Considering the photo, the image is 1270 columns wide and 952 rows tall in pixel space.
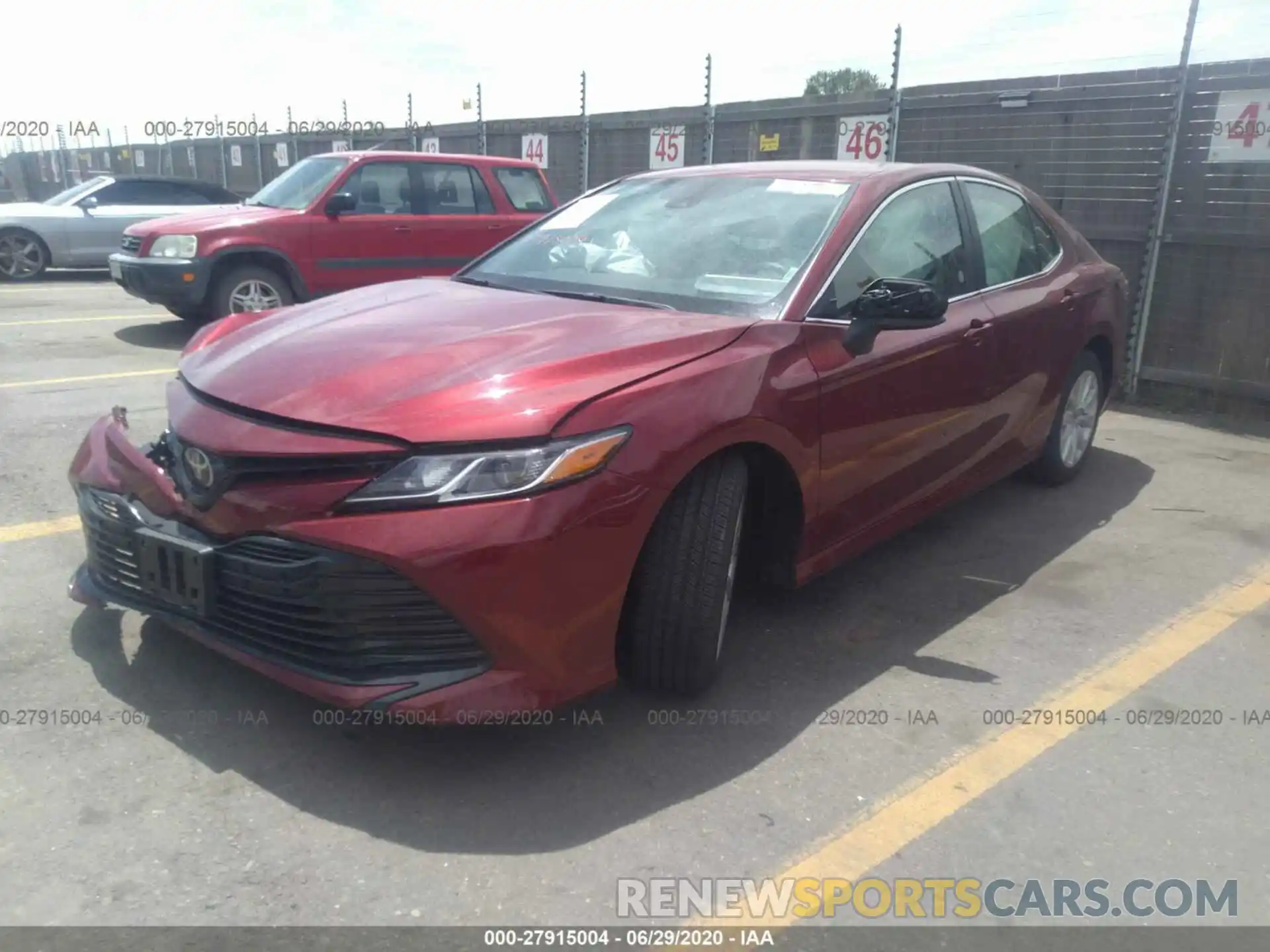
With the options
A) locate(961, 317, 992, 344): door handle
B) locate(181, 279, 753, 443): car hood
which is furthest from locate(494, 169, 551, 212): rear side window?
locate(181, 279, 753, 443): car hood

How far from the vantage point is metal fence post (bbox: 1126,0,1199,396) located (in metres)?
7.65

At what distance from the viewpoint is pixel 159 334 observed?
31.4 ft

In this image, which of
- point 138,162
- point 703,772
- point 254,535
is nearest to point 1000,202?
point 703,772

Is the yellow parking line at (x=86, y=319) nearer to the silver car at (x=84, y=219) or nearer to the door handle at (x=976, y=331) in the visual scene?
the silver car at (x=84, y=219)

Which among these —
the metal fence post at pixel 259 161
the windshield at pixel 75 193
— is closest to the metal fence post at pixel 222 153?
the metal fence post at pixel 259 161

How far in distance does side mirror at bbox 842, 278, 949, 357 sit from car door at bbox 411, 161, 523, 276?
275 inches

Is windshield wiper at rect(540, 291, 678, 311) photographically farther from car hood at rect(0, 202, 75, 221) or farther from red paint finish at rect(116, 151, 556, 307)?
car hood at rect(0, 202, 75, 221)

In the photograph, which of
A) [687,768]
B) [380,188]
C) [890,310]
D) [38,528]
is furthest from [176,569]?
[380,188]

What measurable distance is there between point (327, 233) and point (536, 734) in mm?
7223

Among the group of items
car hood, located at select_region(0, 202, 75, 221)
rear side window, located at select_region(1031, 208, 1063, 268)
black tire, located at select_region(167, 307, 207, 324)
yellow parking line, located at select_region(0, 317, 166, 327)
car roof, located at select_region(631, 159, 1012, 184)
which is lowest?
yellow parking line, located at select_region(0, 317, 166, 327)

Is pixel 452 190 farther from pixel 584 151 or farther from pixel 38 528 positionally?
pixel 38 528

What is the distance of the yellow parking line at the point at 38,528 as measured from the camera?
424cm

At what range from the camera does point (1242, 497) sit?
18.3 feet

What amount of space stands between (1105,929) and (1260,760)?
3.40ft
